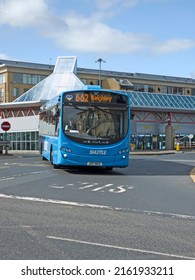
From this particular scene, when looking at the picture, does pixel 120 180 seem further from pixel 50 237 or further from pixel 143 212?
pixel 50 237

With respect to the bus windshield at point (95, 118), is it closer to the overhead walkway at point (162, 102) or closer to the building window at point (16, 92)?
the overhead walkway at point (162, 102)

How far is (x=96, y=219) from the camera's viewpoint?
9.34 metres

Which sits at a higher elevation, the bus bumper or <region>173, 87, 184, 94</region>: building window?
<region>173, 87, 184, 94</region>: building window

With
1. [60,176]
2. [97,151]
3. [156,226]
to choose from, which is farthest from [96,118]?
[156,226]

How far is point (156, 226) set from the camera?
8.71m

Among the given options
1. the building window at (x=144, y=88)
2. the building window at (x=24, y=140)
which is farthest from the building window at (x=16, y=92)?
the building window at (x=24, y=140)

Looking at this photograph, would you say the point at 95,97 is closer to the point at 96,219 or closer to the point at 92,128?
the point at 92,128

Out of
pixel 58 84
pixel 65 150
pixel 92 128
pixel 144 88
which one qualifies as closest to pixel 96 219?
pixel 65 150

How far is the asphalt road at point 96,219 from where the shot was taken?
668 centimetres

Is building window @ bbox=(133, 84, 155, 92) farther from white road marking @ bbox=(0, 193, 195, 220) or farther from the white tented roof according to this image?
white road marking @ bbox=(0, 193, 195, 220)

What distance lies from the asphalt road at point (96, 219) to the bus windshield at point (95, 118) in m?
2.51

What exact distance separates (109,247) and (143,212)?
359cm

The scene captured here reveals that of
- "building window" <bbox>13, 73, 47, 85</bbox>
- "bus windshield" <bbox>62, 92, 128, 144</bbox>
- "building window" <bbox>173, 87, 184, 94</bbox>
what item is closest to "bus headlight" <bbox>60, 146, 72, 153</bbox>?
"bus windshield" <bbox>62, 92, 128, 144</bbox>

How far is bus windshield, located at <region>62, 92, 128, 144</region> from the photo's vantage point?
60.5 ft
